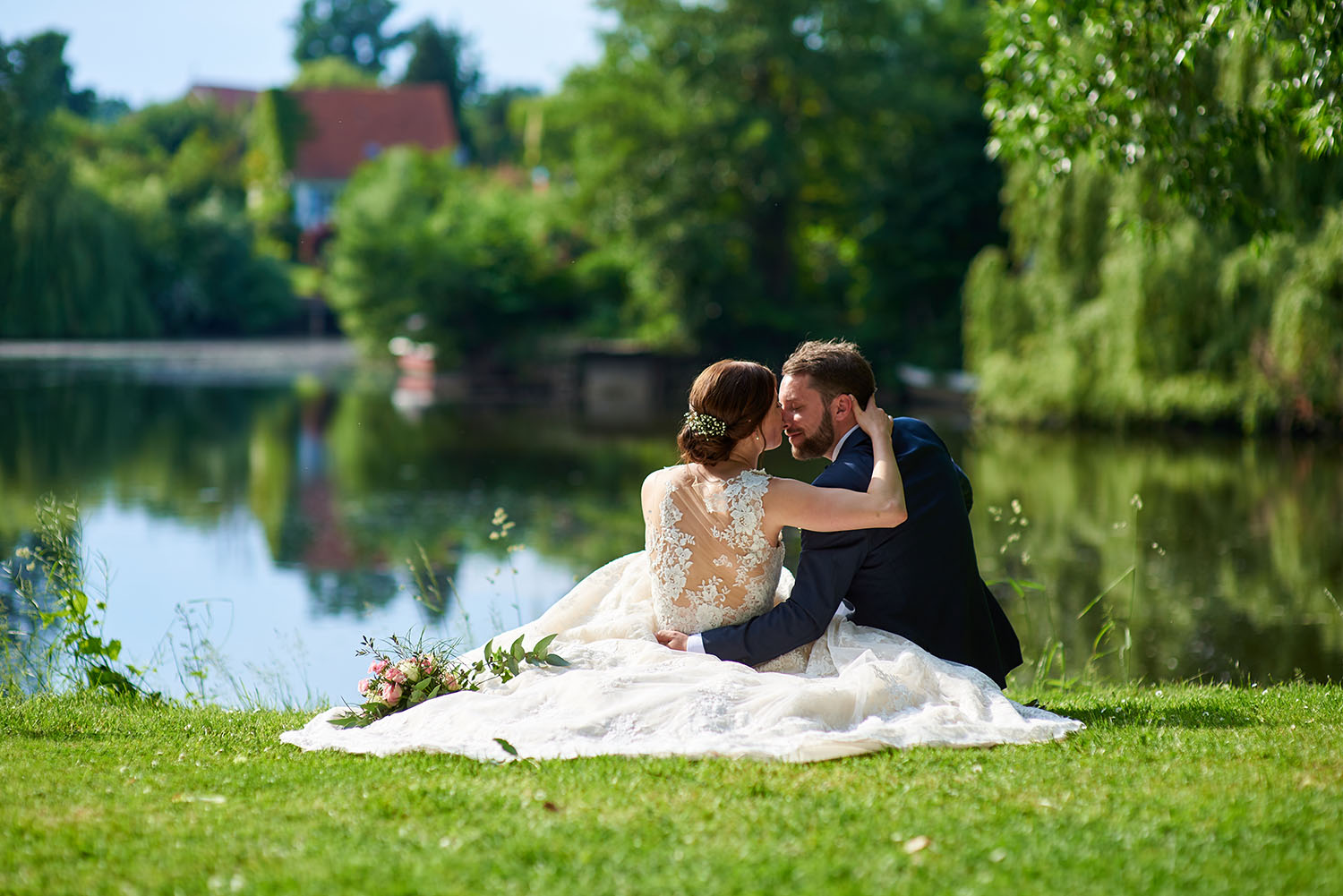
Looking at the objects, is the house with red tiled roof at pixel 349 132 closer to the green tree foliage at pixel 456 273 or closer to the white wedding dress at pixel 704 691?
the green tree foliage at pixel 456 273

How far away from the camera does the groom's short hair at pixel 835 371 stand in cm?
460

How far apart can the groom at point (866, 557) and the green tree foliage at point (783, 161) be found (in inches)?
1018

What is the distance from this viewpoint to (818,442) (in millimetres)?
4715

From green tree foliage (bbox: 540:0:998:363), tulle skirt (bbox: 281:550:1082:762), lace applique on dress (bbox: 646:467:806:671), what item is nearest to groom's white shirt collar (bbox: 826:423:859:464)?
lace applique on dress (bbox: 646:467:806:671)

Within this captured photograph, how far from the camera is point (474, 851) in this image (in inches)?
124

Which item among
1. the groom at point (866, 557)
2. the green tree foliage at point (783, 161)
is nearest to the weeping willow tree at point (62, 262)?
the green tree foliage at point (783, 161)

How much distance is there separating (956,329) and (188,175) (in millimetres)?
35952

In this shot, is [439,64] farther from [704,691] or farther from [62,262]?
[704,691]

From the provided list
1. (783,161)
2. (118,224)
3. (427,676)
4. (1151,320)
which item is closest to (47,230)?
(118,224)

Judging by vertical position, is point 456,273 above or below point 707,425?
above

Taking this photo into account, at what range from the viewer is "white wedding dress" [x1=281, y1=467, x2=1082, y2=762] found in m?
4.12

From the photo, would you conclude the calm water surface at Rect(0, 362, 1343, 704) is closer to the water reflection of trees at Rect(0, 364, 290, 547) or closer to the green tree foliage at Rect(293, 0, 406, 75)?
the water reflection of trees at Rect(0, 364, 290, 547)

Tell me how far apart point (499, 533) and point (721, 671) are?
6.58m

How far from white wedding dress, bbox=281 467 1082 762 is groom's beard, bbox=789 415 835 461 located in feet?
0.92
